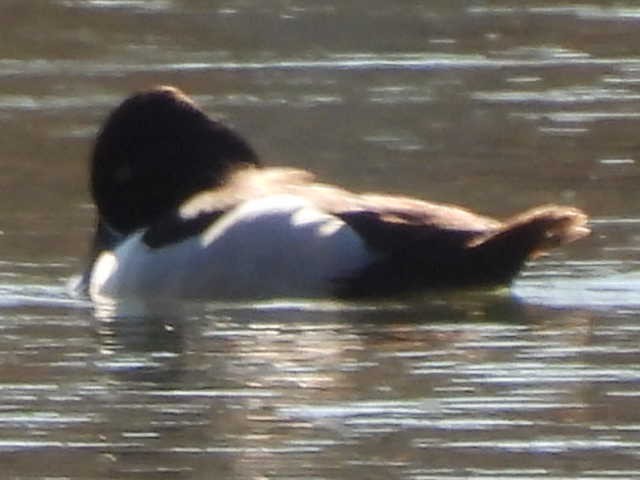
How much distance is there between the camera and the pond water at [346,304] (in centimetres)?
992

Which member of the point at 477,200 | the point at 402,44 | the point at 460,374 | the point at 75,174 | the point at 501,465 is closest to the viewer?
the point at 501,465

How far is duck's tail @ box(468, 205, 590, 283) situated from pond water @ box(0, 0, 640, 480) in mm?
161

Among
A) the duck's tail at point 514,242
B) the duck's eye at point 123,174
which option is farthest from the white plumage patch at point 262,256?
the duck's eye at point 123,174

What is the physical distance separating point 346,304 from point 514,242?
685 mm

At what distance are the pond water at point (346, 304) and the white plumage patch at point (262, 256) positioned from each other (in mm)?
98

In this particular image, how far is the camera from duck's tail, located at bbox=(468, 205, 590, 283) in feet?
41.1

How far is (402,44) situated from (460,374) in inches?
361

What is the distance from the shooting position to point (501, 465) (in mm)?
9469

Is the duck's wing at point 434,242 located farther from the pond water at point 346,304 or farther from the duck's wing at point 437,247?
the pond water at point 346,304

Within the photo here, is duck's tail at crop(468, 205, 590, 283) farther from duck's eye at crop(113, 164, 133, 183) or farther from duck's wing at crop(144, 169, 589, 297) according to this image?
duck's eye at crop(113, 164, 133, 183)

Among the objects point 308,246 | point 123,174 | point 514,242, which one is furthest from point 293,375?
point 123,174

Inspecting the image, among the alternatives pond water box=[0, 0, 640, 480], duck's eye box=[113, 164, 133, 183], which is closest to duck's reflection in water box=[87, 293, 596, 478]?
pond water box=[0, 0, 640, 480]

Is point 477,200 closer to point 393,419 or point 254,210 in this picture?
point 254,210

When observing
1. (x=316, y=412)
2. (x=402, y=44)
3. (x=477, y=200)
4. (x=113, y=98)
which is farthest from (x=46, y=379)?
(x=402, y=44)
